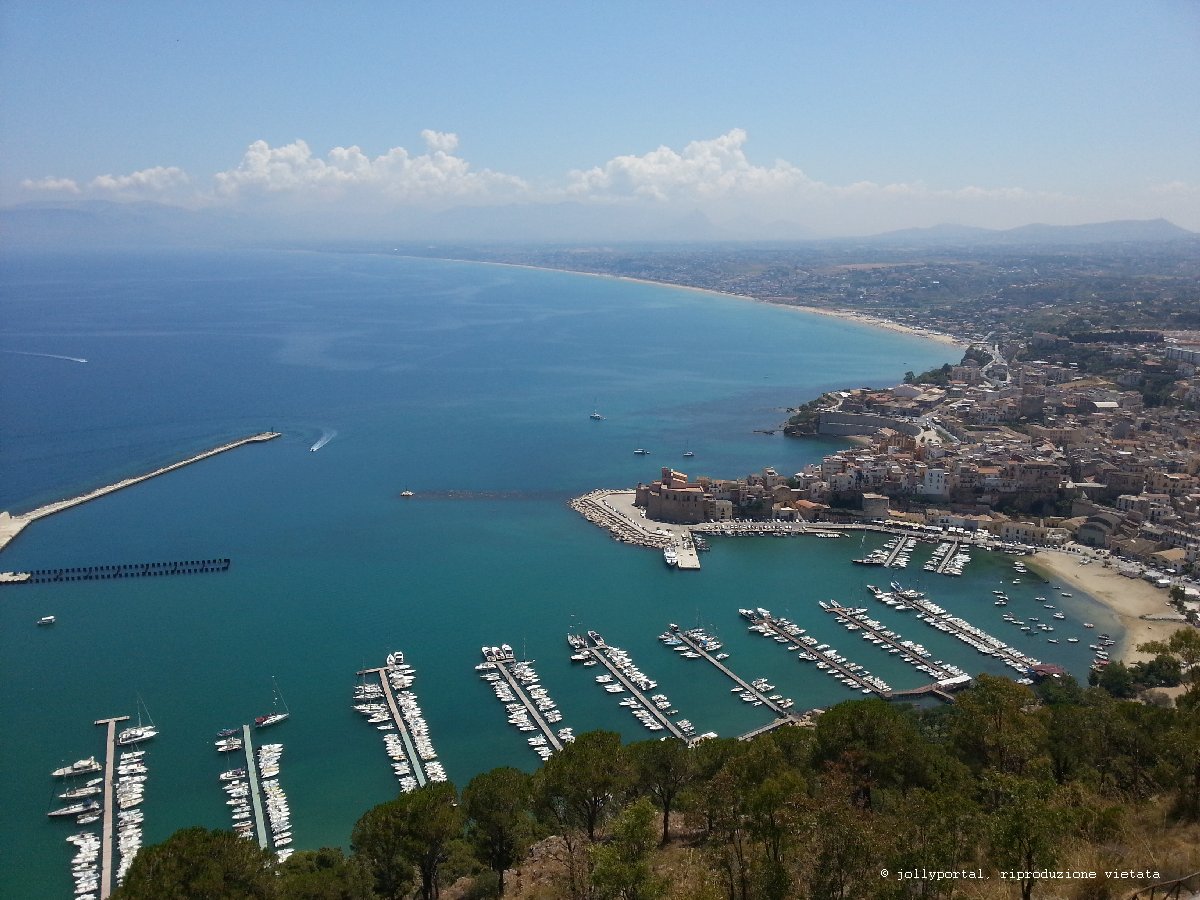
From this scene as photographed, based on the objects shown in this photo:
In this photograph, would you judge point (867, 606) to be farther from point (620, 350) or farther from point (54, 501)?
point (620, 350)

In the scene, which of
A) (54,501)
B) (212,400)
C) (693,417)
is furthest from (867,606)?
(212,400)

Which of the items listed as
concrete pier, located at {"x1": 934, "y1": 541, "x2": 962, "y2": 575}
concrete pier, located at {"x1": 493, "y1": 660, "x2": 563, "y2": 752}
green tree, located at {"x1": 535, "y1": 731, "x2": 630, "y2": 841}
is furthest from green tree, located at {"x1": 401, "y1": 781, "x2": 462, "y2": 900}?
concrete pier, located at {"x1": 934, "y1": 541, "x2": 962, "y2": 575}

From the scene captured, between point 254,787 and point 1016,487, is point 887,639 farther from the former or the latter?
point 254,787

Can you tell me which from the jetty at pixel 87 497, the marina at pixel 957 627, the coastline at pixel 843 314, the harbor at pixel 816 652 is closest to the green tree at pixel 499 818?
the harbor at pixel 816 652

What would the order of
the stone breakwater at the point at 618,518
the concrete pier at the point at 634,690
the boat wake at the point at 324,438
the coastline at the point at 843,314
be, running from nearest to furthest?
the concrete pier at the point at 634,690 → the stone breakwater at the point at 618,518 → the boat wake at the point at 324,438 → the coastline at the point at 843,314

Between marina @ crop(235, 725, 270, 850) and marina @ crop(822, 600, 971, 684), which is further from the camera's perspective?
marina @ crop(822, 600, 971, 684)

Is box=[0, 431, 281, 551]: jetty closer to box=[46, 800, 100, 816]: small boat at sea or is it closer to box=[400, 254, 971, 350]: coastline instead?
box=[46, 800, 100, 816]: small boat at sea

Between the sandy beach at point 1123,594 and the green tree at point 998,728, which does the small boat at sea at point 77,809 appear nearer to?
the green tree at point 998,728
